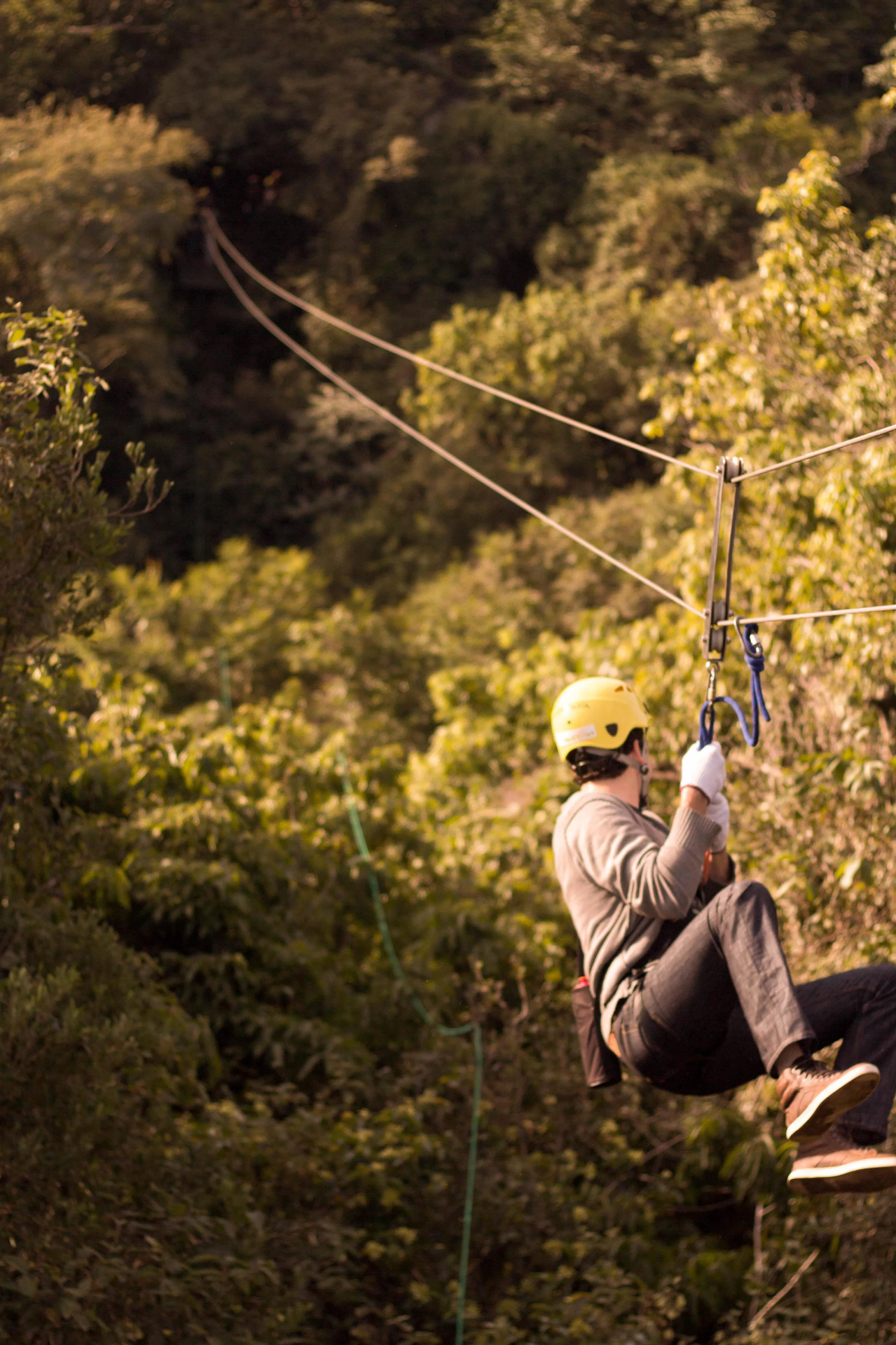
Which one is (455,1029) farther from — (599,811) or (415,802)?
(599,811)

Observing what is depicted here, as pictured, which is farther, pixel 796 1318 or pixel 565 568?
pixel 565 568

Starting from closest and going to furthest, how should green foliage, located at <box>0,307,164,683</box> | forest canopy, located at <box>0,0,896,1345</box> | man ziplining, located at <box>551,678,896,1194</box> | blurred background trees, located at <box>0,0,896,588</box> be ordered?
man ziplining, located at <box>551,678,896,1194</box>, green foliage, located at <box>0,307,164,683</box>, forest canopy, located at <box>0,0,896,1345</box>, blurred background trees, located at <box>0,0,896,588</box>

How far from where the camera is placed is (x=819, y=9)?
Answer: 18.7 m

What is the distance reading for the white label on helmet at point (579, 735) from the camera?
9.41 feet

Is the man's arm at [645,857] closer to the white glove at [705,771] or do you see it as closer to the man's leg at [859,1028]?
the white glove at [705,771]

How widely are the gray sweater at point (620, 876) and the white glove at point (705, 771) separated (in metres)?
0.06

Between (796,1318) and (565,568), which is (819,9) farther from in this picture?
(796,1318)

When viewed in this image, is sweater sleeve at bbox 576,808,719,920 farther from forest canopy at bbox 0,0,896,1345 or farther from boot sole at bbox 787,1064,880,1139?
forest canopy at bbox 0,0,896,1345

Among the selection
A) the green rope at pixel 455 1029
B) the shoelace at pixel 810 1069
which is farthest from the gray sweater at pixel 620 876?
the green rope at pixel 455 1029

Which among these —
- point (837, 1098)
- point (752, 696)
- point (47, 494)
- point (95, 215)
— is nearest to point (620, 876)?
point (752, 696)

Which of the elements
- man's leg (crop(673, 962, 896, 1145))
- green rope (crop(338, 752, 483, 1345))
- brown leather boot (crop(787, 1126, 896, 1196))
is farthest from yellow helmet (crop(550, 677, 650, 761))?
green rope (crop(338, 752, 483, 1345))

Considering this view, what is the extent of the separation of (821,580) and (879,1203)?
8.01 ft

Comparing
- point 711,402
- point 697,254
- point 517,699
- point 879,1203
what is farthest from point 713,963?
point 697,254

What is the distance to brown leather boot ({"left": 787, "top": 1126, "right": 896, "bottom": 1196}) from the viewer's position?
236 cm
